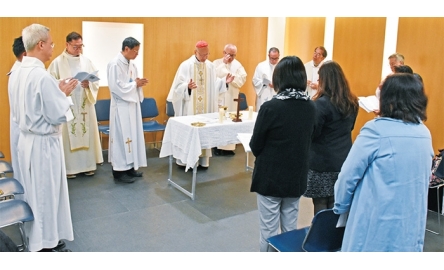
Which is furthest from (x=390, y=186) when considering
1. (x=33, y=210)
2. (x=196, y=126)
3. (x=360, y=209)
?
(x=196, y=126)

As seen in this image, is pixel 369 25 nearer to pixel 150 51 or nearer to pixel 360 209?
pixel 150 51

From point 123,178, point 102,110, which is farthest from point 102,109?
point 123,178

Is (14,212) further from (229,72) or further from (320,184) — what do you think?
(229,72)

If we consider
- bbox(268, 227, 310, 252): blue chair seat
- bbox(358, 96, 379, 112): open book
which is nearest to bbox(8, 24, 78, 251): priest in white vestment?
bbox(268, 227, 310, 252): blue chair seat

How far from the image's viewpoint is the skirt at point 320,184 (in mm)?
3195

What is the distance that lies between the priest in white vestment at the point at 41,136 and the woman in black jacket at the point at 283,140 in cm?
147

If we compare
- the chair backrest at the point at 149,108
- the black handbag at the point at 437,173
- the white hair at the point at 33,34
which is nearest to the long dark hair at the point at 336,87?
the black handbag at the point at 437,173

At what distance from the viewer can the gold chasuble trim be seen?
20.4ft

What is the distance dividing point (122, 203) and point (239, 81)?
310 centimetres

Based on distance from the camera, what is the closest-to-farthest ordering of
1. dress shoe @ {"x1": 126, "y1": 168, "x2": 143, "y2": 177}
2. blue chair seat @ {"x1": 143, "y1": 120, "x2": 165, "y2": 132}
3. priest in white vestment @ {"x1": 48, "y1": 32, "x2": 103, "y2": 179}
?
priest in white vestment @ {"x1": 48, "y1": 32, "x2": 103, "y2": 179}, dress shoe @ {"x1": 126, "y1": 168, "x2": 143, "y2": 177}, blue chair seat @ {"x1": 143, "y1": 120, "x2": 165, "y2": 132}

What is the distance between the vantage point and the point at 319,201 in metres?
3.34

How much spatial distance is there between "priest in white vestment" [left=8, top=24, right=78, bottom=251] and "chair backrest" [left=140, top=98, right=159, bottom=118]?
3470 mm

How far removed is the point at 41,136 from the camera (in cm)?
334

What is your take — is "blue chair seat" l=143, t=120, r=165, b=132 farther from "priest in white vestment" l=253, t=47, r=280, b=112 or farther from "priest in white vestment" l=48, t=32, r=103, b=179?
"priest in white vestment" l=253, t=47, r=280, b=112
